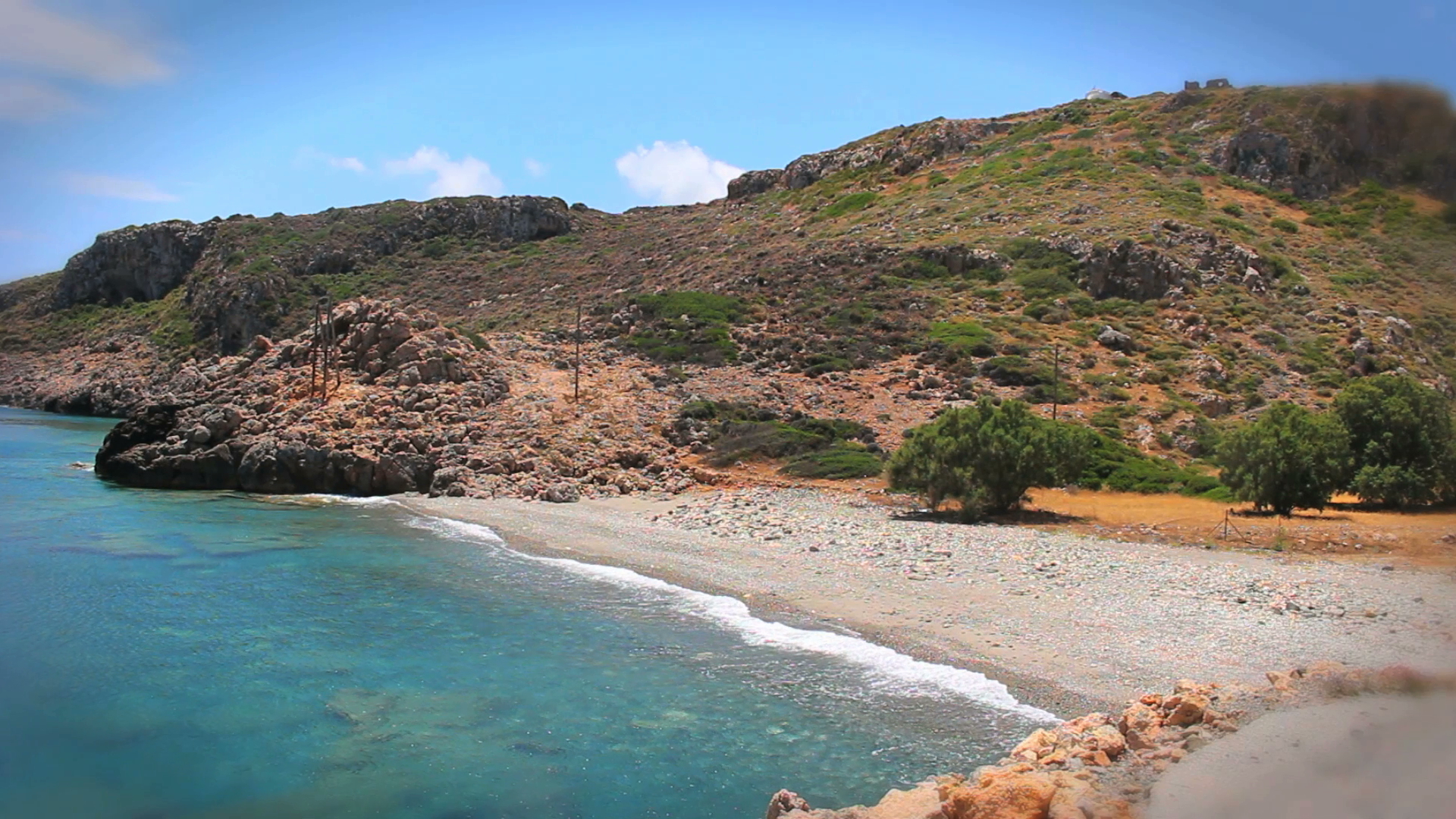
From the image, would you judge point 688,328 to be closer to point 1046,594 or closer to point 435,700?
point 1046,594

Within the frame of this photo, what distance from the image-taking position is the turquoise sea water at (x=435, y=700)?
9.98 m

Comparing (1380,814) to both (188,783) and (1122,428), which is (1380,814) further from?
(1122,428)

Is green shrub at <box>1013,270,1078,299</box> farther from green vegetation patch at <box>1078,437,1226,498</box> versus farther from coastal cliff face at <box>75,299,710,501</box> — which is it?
coastal cliff face at <box>75,299,710,501</box>

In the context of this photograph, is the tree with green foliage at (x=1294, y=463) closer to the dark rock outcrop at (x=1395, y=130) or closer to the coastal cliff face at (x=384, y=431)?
the coastal cliff face at (x=384, y=431)

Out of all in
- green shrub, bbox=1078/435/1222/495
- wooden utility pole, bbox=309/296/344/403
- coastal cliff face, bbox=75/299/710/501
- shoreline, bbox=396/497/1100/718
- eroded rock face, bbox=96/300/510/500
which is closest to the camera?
shoreline, bbox=396/497/1100/718

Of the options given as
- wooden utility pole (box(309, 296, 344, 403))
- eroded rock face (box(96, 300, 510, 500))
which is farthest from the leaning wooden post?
eroded rock face (box(96, 300, 510, 500))

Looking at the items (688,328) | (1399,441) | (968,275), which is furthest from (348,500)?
(968,275)

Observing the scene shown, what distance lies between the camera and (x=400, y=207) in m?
97.6

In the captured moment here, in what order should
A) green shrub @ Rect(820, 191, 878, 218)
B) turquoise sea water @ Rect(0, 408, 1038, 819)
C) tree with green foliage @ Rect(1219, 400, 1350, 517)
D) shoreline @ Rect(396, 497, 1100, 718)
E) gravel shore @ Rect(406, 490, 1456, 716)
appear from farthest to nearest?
green shrub @ Rect(820, 191, 878, 218) → tree with green foliage @ Rect(1219, 400, 1350, 517) → gravel shore @ Rect(406, 490, 1456, 716) → shoreline @ Rect(396, 497, 1100, 718) → turquoise sea water @ Rect(0, 408, 1038, 819)

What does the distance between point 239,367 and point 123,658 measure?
29.4 metres

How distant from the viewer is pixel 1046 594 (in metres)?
16.4

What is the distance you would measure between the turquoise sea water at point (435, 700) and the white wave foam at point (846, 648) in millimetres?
62

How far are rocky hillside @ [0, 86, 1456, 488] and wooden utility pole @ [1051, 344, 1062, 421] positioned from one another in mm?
280

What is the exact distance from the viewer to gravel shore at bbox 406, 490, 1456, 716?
40.1 ft
